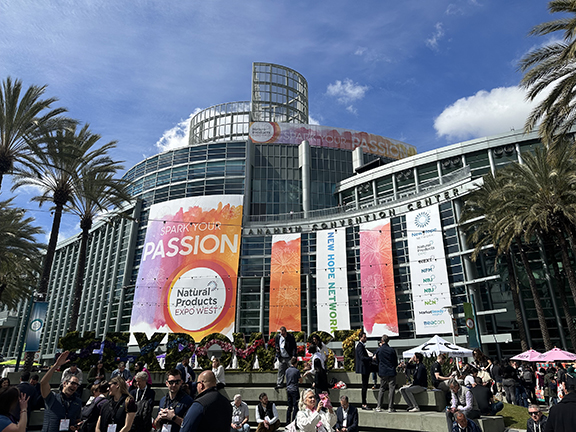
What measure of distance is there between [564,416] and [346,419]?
5.37 meters

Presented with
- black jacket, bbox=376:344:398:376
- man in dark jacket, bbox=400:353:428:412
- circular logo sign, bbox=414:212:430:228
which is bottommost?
man in dark jacket, bbox=400:353:428:412

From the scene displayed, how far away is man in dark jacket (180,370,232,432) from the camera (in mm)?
4531

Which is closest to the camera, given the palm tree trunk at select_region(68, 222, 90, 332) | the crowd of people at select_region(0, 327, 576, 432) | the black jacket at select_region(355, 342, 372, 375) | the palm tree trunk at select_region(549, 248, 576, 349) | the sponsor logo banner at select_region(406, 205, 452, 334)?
the crowd of people at select_region(0, 327, 576, 432)

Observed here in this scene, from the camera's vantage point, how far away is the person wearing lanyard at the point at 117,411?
641 cm

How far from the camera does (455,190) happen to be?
40219mm

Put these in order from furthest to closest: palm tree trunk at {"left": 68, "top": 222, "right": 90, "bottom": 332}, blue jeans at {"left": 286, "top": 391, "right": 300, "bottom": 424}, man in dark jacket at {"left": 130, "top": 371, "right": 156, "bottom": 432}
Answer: palm tree trunk at {"left": 68, "top": 222, "right": 90, "bottom": 332}
blue jeans at {"left": 286, "top": 391, "right": 300, "bottom": 424}
man in dark jacket at {"left": 130, "top": 371, "right": 156, "bottom": 432}

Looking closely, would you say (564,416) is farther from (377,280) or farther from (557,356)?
(377,280)

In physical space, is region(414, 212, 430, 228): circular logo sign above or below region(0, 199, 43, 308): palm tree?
above

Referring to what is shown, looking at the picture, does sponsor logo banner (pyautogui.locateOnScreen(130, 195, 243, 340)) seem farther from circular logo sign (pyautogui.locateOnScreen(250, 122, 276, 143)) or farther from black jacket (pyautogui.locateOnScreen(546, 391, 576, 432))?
black jacket (pyautogui.locateOnScreen(546, 391, 576, 432))

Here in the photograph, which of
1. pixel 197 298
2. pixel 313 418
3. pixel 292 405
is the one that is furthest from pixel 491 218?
pixel 197 298

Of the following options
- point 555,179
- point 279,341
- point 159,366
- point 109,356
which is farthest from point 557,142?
point 109,356

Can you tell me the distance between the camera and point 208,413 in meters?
4.61

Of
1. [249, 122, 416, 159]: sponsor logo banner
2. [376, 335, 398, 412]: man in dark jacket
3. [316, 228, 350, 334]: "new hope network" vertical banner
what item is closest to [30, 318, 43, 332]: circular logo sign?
[376, 335, 398, 412]: man in dark jacket

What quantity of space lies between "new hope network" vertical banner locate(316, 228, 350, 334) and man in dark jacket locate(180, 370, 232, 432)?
126 feet
